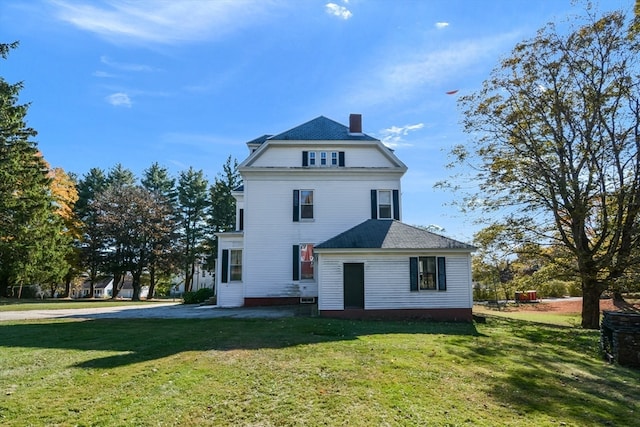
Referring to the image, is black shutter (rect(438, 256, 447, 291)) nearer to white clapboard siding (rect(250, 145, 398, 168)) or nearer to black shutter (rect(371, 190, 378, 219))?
black shutter (rect(371, 190, 378, 219))

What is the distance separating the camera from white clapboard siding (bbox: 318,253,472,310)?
590 inches

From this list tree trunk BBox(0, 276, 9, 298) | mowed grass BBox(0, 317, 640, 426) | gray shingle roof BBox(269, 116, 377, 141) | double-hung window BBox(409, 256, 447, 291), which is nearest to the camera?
mowed grass BBox(0, 317, 640, 426)

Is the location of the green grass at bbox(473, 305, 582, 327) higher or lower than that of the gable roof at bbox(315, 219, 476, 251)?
lower

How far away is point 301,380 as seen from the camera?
6.41 m

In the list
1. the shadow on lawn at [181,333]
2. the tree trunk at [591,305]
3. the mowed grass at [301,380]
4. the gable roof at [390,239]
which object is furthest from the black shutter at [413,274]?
the tree trunk at [591,305]

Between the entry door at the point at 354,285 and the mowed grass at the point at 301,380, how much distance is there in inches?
159

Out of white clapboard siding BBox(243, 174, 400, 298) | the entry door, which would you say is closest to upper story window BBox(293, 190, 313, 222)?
white clapboard siding BBox(243, 174, 400, 298)

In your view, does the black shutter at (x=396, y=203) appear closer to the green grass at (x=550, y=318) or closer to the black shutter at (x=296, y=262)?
the black shutter at (x=296, y=262)

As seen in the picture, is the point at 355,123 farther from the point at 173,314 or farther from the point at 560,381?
the point at 560,381

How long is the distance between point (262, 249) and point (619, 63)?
17.2m

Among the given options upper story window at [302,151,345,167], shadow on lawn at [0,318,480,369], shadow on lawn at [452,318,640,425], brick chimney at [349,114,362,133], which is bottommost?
shadow on lawn at [452,318,640,425]

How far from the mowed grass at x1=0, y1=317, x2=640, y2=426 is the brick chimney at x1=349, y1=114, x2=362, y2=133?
13.4 metres

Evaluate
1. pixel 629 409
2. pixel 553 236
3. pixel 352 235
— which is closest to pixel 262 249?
pixel 352 235

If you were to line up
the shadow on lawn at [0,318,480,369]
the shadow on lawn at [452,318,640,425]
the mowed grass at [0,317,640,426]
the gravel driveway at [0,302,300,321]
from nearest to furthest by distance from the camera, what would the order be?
the mowed grass at [0,317,640,426] → the shadow on lawn at [452,318,640,425] → the shadow on lawn at [0,318,480,369] → the gravel driveway at [0,302,300,321]
